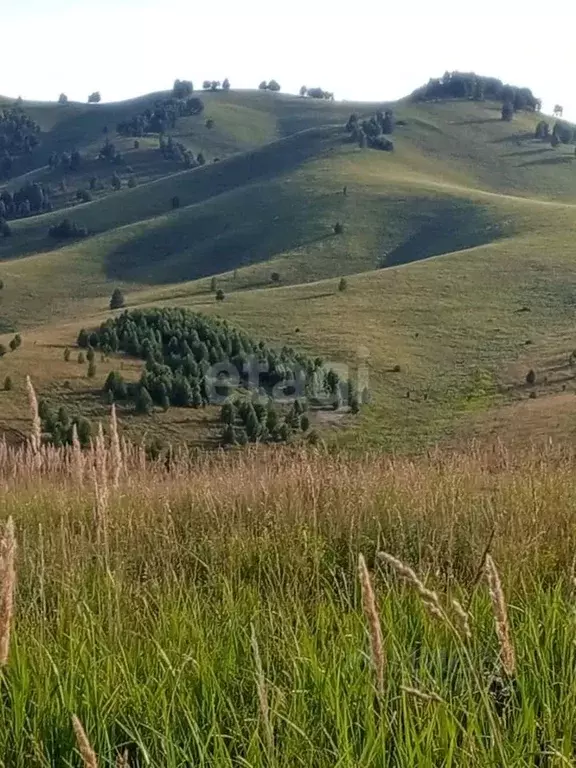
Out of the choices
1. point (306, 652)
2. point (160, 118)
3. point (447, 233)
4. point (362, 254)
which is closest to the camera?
point (306, 652)

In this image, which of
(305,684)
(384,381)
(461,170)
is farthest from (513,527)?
(461,170)

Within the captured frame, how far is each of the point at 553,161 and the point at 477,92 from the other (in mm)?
32132

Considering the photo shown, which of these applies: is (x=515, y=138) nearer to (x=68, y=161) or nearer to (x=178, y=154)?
(x=178, y=154)

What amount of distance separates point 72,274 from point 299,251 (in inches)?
859

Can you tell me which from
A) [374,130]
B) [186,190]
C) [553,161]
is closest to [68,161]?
[186,190]

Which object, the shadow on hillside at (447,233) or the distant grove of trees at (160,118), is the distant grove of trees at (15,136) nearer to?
the distant grove of trees at (160,118)

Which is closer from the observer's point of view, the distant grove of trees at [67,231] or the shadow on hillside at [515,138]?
the distant grove of trees at [67,231]

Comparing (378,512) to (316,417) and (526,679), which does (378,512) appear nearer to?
(526,679)

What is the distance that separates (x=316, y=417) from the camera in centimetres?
3362

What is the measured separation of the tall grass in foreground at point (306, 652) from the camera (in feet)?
7.45

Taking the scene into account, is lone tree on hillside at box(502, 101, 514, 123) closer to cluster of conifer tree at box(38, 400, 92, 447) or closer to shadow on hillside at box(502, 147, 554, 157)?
shadow on hillside at box(502, 147, 554, 157)

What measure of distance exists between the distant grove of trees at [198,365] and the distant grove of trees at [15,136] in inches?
5763

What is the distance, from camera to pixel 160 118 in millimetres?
160750

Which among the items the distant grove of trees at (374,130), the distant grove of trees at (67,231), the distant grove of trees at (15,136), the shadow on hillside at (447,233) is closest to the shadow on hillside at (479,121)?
the distant grove of trees at (374,130)
